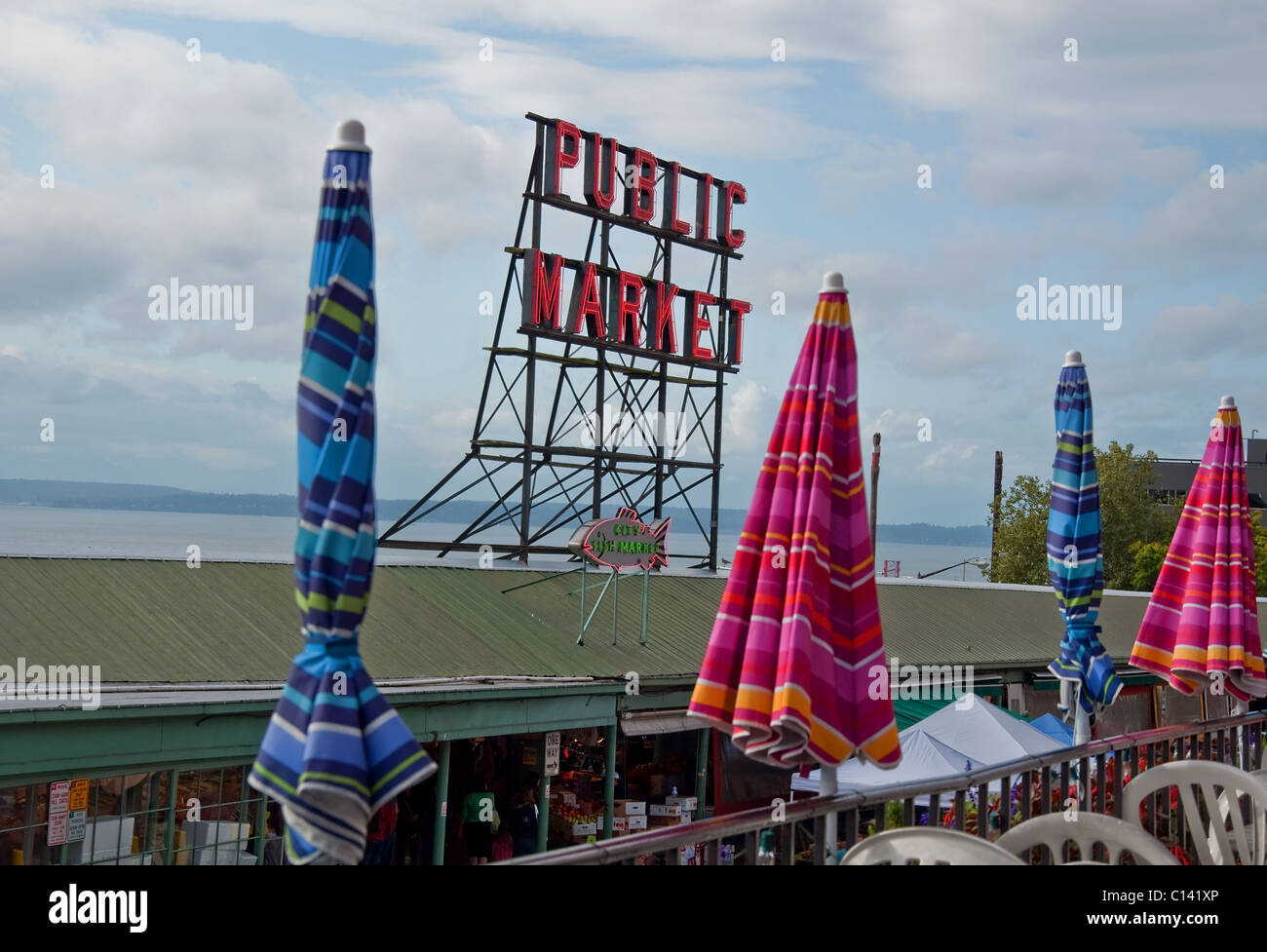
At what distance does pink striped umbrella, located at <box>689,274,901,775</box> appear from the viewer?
5.79 m

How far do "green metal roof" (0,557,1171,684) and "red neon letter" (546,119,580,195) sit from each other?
8056 millimetres

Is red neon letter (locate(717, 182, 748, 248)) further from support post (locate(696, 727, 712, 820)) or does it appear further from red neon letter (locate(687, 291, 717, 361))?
support post (locate(696, 727, 712, 820))

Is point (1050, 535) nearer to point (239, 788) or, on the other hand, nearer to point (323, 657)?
point (323, 657)

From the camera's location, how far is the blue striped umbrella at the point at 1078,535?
942 centimetres

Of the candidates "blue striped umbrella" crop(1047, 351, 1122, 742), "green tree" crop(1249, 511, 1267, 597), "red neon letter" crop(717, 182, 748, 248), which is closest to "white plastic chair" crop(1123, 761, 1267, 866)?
"blue striped umbrella" crop(1047, 351, 1122, 742)

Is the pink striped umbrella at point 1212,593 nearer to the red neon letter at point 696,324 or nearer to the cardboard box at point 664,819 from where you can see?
the cardboard box at point 664,819

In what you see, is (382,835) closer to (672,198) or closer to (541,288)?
(541,288)

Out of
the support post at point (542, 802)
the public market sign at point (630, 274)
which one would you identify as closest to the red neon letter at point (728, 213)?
the public market sign at point (630, 274)

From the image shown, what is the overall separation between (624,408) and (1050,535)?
17.6 meters

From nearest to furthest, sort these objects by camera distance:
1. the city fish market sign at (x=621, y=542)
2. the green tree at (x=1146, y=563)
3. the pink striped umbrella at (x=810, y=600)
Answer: the pink striped umbrella at (x=810, y=600) < the city fish market sign at (x=621, y=542) < the green tree at (x=1146, y=563)

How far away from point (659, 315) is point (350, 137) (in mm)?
22624

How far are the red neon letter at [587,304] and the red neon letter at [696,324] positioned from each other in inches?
122
